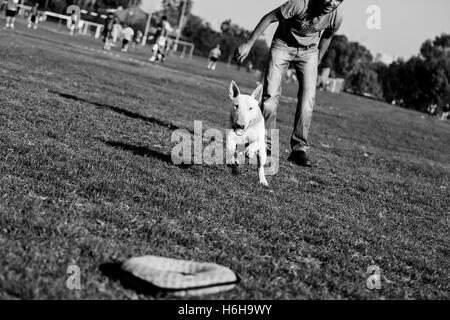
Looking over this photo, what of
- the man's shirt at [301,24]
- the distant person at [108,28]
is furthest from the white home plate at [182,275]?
the distant person at [108,28]

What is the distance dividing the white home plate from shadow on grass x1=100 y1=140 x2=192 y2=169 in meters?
4.11

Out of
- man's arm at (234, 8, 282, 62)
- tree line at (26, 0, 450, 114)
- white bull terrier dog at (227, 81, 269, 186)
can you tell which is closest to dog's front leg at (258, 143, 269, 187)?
white bull terrier dog at (227, 81, 269, 186)

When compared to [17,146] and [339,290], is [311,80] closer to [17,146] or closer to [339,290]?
[17,146]

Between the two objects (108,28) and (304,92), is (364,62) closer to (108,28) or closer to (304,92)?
(108,28)

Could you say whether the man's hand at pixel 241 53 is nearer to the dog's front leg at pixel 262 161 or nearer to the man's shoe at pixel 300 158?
the dog's front leg at pixel 262 161

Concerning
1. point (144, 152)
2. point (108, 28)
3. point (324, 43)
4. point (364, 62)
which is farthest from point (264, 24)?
point (364, 62)

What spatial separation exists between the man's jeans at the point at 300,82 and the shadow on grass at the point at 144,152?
162 centimetres

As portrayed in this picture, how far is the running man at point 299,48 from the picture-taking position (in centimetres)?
847

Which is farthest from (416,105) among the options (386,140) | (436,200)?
(436,200)

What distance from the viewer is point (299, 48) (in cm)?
905

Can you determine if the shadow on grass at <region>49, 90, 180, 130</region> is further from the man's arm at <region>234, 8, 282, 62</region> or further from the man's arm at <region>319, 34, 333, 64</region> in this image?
the man's arm at <region>234, 8, 282, 62</region>

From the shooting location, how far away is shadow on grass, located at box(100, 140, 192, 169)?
27.0 ft
